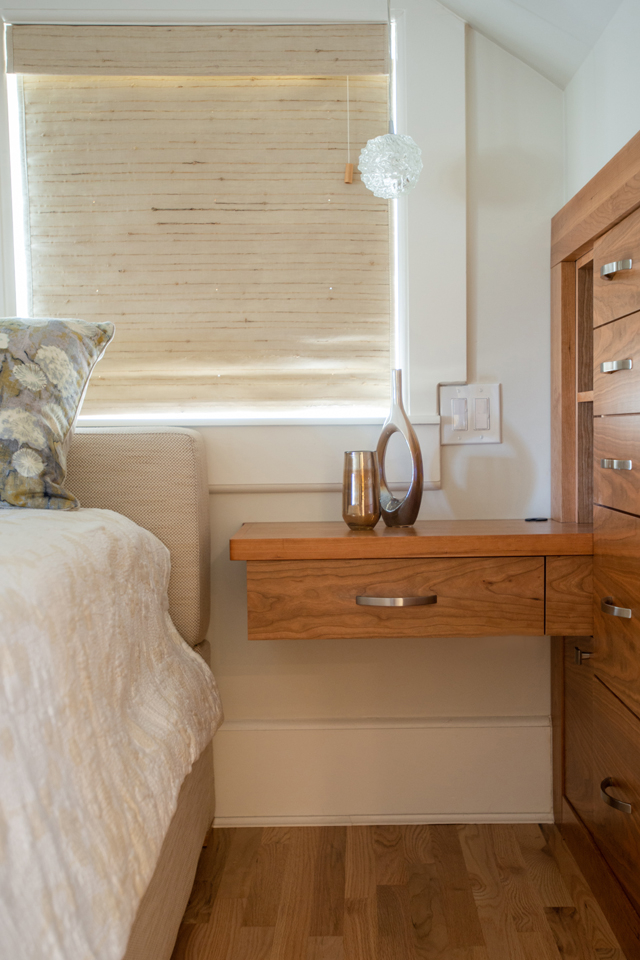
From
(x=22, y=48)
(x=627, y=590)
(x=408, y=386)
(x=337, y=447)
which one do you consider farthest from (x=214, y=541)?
(x=22, y=48)

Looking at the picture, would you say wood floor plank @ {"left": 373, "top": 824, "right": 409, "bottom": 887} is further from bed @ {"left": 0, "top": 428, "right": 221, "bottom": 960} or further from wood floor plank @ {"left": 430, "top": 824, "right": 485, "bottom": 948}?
bed @ {"left": 0, "top": 428, "right": 221, "bottom": 960}

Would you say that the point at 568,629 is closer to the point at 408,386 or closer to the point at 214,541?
the point at 408,386

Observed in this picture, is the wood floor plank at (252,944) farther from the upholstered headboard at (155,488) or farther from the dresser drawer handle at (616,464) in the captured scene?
the dresser drawer handle at (616,464)

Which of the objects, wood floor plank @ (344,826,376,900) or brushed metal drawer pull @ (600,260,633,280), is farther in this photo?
wood floor plank @ (344,826,376,900)

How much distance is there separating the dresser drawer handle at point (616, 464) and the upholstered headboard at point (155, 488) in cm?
80

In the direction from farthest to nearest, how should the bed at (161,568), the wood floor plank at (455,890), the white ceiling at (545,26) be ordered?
the white ceiling at (545,26), the wood floor plank at (455,890), the bed at (161,568)

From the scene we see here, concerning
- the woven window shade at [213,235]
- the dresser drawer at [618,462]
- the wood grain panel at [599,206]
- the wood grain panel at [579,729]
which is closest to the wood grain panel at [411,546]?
the dresser drawer at [618,462]

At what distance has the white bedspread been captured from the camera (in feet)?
1.96

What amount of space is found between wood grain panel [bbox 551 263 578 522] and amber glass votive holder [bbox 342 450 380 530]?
1.49 feet

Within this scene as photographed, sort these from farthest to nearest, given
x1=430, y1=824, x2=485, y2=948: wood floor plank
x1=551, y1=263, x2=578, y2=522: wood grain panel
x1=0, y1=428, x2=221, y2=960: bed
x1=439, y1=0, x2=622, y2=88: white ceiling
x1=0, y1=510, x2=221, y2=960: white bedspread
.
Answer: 1. x1=551, y1=263, x2=578, y2=522: wood grain panel
2. x1=439, y1=0, x2=622, y2=88: white ceiling
3. x1=430, y1=824, x2=485, y2=948: wood floor plank
4. x1=0, y1=428, x2=221, y2=960: bed
5. x1=0, y1=510, x2=221, y2=960: white bedspread

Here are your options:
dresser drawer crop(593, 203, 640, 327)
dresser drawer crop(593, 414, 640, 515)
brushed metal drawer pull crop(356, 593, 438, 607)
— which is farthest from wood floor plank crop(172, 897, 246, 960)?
dresser drawer crop(593, 203, 640, 327)

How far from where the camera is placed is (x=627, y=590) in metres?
1.16

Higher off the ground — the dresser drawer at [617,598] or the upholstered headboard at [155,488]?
the upholstered headboard at [155,488]

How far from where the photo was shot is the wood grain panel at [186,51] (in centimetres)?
160
